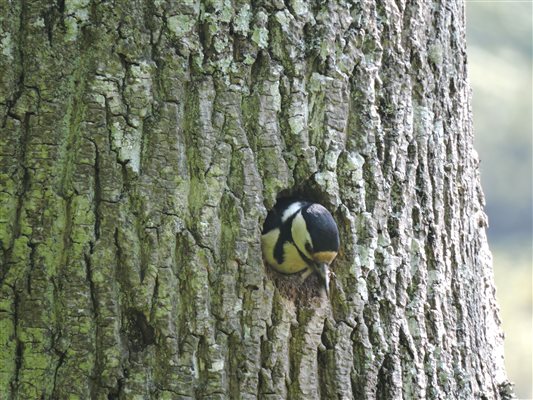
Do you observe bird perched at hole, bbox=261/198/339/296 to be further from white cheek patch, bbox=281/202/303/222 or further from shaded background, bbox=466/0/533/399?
shaded background, bbox=466/0/533/399

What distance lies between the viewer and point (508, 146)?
5.32m

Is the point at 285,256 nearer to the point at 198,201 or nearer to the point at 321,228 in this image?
the point at 321,228

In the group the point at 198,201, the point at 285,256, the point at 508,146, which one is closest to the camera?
the point at 198,201

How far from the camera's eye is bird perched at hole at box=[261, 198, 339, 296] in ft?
5.74

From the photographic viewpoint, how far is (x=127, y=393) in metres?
1.58

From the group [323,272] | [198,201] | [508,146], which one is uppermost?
[508,146]

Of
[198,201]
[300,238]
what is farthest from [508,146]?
[198,201]

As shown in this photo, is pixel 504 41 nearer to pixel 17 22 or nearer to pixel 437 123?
pixel 437 123

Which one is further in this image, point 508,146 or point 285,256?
point 508,146

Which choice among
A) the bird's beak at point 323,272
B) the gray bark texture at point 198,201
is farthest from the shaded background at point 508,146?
the bird's beak at point 323,272

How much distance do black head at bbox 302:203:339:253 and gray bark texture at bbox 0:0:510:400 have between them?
4cm

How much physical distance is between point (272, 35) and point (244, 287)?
1.73 feet

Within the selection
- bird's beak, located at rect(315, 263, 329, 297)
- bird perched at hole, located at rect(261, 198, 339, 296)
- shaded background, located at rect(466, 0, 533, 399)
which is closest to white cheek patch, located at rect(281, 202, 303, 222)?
bird perched at hole, located at rect(261, 198, 339, 296)

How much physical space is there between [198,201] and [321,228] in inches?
10.5
